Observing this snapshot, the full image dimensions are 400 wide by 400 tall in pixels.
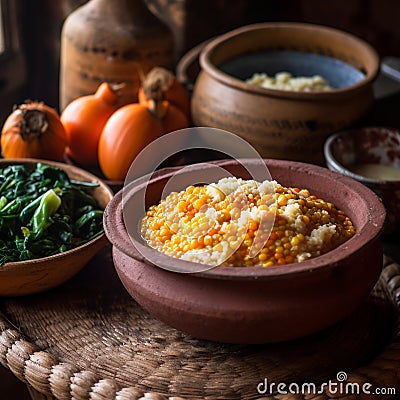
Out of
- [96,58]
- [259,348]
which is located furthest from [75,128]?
[259,348]

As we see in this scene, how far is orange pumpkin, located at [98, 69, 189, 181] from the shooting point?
1472 mm

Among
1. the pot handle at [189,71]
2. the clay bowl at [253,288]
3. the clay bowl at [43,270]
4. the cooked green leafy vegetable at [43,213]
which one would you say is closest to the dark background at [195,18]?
the pot handle at [189,71]

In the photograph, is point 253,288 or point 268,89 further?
point 268,89

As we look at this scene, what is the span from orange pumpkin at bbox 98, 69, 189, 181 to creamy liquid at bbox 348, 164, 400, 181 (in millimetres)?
456

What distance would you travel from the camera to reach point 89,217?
125 centimetres

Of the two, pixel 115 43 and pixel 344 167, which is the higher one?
pixel 115 43

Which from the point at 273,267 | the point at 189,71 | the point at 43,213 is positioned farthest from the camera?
the point at 189,71

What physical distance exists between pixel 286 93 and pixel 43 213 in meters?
0.62

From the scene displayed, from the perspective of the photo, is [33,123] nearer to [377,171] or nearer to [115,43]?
[115,43]

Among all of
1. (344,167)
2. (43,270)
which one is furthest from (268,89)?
(43,270)

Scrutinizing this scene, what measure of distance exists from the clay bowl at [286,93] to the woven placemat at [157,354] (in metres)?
0.46

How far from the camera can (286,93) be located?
1.48 metres

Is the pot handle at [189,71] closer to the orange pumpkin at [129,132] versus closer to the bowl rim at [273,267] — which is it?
the orange pumpkin at [129,132]

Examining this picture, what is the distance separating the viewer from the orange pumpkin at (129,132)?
57.9 inches
